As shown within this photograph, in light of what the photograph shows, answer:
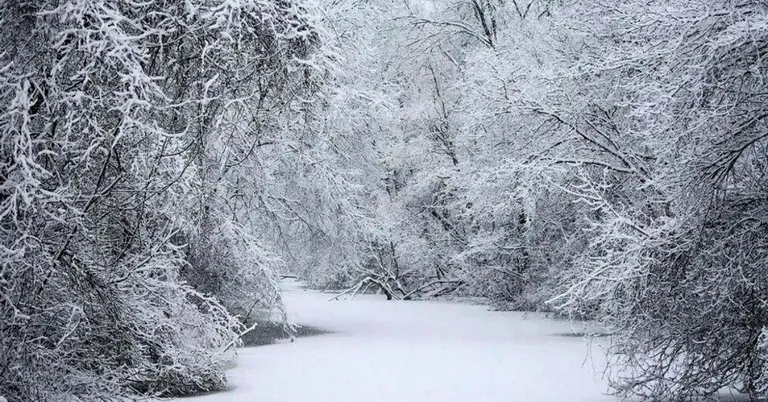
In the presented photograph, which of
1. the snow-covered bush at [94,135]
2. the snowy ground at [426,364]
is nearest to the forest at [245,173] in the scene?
the snow-covered bush at [94,135]

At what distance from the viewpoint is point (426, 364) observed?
13328 millimetres

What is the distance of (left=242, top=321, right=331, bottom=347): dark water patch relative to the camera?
1769 cm

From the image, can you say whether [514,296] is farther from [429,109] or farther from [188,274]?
A: [188,274]

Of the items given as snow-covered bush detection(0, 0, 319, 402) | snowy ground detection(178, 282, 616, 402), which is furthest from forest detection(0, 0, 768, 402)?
snowy ground detection(178, 282, 616, 402)

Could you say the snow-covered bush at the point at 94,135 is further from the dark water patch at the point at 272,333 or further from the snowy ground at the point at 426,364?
the dark water patch at the point at 272,333

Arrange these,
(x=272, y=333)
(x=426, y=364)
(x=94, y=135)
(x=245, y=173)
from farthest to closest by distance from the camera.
A: (x=272, y=333)
(x=245, y=173)
(x=426, y=364)
(x=94, y=135)

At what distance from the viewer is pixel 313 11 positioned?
584 cm

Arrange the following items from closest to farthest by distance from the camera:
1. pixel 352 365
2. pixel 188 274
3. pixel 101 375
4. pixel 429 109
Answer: pixel 101 375, pixel 188 274, pixel 352 365, pixel 429 109

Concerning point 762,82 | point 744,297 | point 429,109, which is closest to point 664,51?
point 762,82

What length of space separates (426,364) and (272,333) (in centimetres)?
721

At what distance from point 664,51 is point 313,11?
3890mm

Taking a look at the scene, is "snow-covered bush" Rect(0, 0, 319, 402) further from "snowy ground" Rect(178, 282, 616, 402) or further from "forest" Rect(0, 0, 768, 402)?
"snowy ground" Rect(178, 282, 616, 402)

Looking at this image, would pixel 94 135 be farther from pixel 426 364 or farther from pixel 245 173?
pixel 245 173

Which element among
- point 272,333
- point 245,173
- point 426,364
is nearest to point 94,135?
point 426,364
